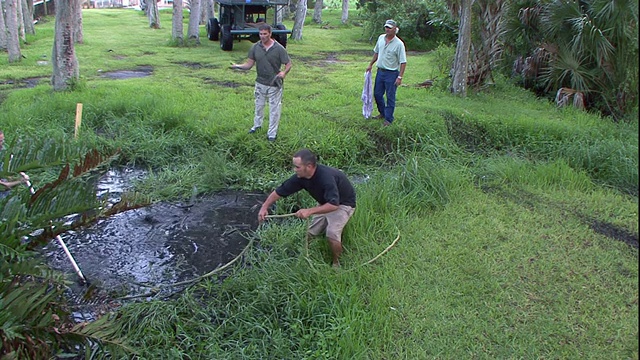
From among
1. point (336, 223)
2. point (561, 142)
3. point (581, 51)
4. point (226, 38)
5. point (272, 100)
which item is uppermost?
point (581, 51)

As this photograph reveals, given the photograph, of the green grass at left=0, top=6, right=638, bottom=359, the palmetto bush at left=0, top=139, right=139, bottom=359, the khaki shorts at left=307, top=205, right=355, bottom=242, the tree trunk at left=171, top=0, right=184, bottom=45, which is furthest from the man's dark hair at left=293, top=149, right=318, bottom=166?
the tree trunk at left=171, top=0, right=184, bottom=45

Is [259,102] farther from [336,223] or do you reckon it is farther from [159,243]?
[336,223]

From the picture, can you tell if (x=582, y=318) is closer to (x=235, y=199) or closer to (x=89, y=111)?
(x=235, y=199)

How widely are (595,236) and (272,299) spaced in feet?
11.4

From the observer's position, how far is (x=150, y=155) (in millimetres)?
8359

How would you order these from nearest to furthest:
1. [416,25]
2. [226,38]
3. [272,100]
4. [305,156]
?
[305,156] → [272,100] → [226,38] → [416,25]

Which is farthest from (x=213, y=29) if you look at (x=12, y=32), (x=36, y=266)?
(x=36, y=266)

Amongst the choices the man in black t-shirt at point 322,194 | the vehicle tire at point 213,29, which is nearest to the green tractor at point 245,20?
the vehicle tire at point 213,29

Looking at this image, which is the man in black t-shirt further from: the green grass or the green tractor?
the green tractor

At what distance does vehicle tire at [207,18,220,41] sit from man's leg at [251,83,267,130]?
36.4ft

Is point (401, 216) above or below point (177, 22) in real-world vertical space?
below

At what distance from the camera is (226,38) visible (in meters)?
16.4

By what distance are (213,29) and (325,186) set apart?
49.2 feet

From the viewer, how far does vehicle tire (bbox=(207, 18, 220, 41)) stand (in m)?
18.6
